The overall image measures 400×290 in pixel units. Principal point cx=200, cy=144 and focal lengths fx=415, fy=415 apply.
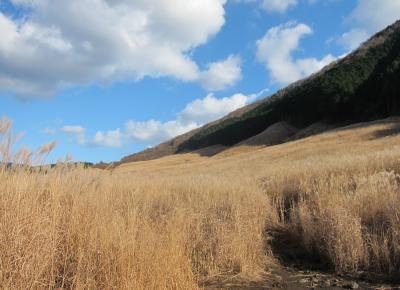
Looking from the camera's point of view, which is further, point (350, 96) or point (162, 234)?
point (350, 96)

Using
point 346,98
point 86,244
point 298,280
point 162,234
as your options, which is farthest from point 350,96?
point 86,244

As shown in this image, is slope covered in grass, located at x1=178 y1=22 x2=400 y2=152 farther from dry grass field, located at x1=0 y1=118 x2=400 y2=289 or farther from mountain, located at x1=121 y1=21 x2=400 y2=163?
dry grass field, located at x1=0 y1=118 x2=400 y2=289

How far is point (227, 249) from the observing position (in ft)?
16.1

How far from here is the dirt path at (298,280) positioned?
446 centimetres

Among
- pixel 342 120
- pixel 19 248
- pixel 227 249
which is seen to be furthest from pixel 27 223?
pixel 342 120

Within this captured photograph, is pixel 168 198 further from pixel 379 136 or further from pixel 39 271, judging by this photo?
pixel 379 136

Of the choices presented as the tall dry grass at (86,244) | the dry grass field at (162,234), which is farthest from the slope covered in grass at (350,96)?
the tall dry grass at (86,244)

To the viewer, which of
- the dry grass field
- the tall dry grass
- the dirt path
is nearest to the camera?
the tall dry grass

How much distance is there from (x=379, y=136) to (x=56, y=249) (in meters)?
30.4

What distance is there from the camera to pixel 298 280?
15.9 ft

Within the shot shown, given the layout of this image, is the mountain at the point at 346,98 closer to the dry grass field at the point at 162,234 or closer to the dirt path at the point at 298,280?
the dry grass field at the point at 162,234

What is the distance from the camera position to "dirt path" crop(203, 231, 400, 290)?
176 inches

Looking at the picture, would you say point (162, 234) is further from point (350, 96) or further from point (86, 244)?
point (350, 96)

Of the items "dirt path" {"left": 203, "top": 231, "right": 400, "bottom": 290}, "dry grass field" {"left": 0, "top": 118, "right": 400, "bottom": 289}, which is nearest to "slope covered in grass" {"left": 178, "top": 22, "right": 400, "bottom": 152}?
→ "dry grass field" {"left": 0, "top": 118, "right": 400, "bottom": 289}
